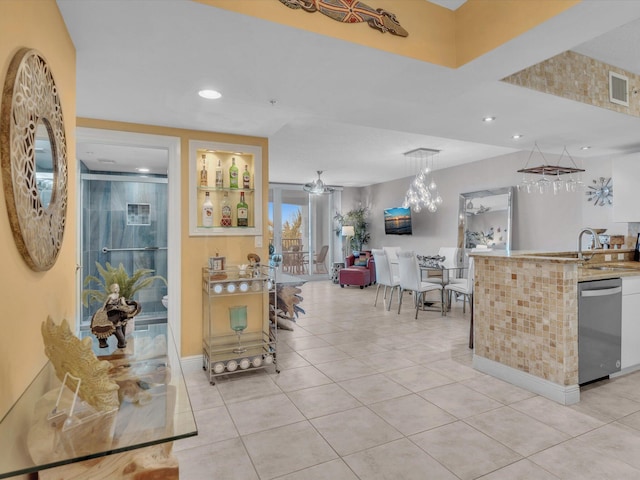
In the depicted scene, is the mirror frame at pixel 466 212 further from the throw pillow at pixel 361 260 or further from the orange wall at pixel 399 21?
the orange wall at pixel 399 21

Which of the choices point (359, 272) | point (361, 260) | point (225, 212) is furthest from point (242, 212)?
point (361, 260)

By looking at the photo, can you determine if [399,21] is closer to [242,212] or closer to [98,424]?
[98,424]

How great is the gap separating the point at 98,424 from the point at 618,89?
13.9 feet

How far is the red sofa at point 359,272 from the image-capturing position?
8.74 m

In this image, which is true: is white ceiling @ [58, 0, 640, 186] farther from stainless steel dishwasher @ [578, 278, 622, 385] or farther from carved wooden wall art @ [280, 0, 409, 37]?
stainless steel dishwasher @ [578, 278, 622, 385]

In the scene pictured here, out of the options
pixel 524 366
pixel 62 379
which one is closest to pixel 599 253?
pixel 524 366

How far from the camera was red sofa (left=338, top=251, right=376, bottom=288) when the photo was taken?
28.7 feet

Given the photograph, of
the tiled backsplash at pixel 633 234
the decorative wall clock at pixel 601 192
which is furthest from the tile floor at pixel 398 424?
the decorative wall clock at pixel 601 192

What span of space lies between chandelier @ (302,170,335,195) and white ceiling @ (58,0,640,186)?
3523 millimetres

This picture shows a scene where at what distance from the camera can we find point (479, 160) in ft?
22.2

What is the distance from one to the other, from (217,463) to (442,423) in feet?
4.77

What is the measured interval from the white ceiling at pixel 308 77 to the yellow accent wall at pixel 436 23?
0.04m

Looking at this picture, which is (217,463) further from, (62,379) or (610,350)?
(610,350)

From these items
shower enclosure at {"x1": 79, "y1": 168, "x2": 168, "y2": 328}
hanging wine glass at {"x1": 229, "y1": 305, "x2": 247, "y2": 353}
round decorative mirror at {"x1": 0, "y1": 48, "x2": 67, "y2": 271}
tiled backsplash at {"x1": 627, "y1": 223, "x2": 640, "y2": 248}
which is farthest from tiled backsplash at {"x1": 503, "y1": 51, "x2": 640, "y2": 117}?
shower enclosure at {"x1": 79, "y1": 168, "x2": 168, "y2": 328}
